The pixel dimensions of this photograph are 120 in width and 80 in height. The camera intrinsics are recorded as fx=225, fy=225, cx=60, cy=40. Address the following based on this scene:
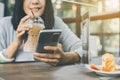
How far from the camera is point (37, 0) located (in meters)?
2.17

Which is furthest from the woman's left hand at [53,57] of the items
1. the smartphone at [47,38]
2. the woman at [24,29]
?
the woman at [24,29]

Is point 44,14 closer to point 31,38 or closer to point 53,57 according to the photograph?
point 31,38

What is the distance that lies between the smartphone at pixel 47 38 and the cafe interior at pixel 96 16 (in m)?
0.93

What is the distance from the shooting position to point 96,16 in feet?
8.80

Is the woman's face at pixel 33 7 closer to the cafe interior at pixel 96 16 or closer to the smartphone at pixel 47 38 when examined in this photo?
the cafe interior at pixel 96 16

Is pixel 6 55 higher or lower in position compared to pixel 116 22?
lower

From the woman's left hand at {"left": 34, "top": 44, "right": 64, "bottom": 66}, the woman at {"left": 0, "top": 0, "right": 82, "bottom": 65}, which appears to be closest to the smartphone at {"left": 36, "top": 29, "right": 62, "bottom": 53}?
the woman's left hand at {"left": 34, "top": 44, "right": 64, "bottom": 66}

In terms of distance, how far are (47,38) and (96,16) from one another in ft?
4.92

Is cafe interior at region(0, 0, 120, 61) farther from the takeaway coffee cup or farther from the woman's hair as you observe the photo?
the takeaway coffee cup

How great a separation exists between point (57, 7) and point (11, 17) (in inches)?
21.8

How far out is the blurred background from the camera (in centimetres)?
247

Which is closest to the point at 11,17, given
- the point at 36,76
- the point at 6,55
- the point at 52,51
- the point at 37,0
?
the point at 37,0

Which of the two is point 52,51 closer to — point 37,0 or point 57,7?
point 37,0

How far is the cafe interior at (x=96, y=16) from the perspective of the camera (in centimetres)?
247
